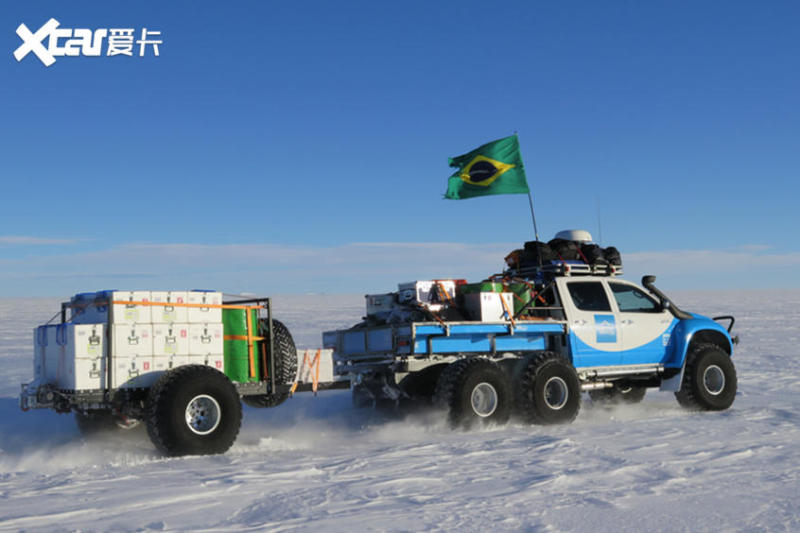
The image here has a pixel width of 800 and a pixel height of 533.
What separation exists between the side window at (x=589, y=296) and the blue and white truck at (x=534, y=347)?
17 mm

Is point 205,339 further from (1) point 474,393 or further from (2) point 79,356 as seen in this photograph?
(1) point 474,393

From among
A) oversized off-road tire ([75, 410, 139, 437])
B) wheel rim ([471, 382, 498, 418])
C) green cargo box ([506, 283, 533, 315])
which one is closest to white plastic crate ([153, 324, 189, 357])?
oversized off-road tire ([75, 410, 139, 437])

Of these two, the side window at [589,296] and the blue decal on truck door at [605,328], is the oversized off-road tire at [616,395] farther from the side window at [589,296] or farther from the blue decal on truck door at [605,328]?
the side window at [589,296]

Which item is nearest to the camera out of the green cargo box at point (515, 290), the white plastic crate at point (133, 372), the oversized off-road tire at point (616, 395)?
the white plastic crate at point (133, 372)

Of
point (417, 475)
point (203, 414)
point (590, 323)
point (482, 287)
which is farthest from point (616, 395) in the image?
point (203, 414)

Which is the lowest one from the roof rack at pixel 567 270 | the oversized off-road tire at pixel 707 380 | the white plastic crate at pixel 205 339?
the oversized off-road tire at pixel 707 380

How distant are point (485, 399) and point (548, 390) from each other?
3.40 feet

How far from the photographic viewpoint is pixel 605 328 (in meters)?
12.4

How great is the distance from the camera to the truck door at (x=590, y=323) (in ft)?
39.9

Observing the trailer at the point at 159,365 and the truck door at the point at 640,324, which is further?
the truck door at the point at 640,324

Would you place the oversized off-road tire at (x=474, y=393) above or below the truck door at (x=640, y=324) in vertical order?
below

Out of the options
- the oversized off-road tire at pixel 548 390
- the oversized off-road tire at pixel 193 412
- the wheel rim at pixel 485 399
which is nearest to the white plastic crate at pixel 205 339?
the oversized off-road tire at pixel 193 412

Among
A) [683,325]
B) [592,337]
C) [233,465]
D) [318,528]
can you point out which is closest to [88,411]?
[233,465]

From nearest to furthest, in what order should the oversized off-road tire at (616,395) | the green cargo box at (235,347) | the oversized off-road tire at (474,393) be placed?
the green cargo box at (235,347) → the oversized off-road tire at (474,393) → the oversized off-road tire at (616,395)
